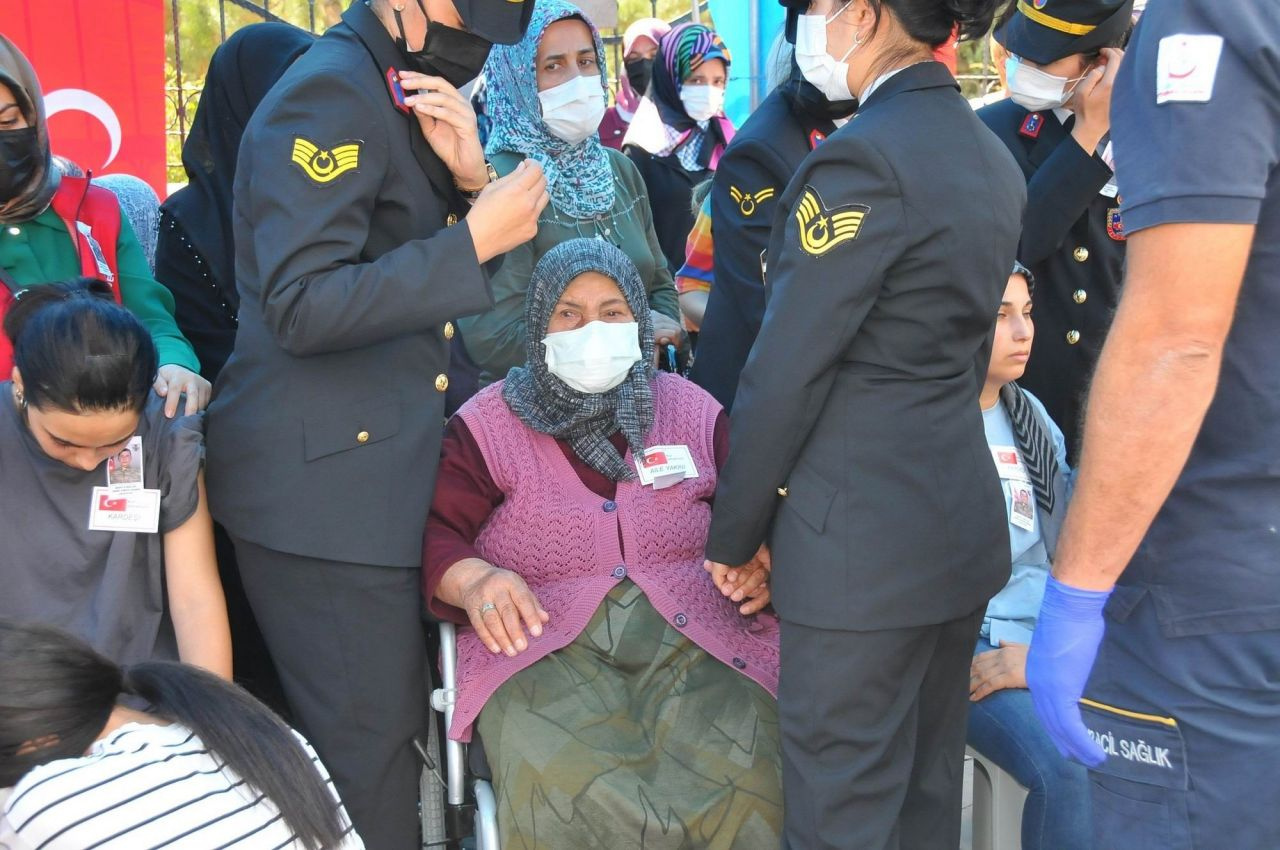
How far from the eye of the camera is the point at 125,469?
2461mm

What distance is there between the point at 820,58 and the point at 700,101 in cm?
325

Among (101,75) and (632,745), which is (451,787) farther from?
(101,75)

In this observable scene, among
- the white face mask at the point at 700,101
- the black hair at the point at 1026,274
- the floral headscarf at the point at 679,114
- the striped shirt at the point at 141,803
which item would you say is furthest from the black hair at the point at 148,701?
the white face mask at the point at 700,101

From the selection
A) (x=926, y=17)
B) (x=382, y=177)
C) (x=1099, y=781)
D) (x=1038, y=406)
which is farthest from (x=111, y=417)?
(x=1038, y=406)

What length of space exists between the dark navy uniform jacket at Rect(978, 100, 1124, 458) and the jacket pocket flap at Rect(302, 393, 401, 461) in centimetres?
182

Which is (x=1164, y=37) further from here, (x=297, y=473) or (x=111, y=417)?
(x=111, y=417)

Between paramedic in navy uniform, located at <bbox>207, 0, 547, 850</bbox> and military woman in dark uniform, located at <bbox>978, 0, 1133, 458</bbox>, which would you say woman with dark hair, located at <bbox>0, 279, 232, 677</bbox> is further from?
military woman in dark uniform, located at <bbox>978, 0, 1133, 458</bbox>

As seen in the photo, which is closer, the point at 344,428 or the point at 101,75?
the point at 344,428

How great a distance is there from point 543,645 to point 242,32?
172 cm

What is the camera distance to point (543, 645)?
2.56 m

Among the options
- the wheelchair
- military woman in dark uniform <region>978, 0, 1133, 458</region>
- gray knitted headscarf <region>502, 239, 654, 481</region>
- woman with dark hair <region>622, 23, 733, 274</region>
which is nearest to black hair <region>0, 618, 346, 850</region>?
the wheelchair

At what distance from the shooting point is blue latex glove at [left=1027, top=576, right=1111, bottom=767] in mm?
1646

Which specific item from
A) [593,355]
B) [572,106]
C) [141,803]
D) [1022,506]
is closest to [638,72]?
[572,106]

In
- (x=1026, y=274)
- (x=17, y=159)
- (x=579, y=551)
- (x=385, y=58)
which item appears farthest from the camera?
(x=1026, y=274)
